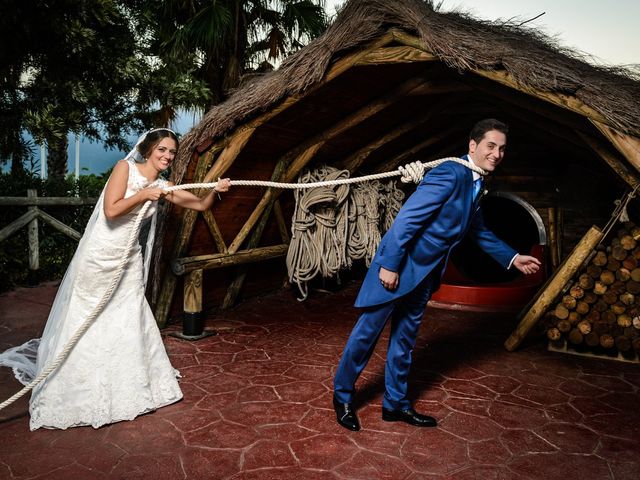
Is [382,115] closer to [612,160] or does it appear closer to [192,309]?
[612,160]

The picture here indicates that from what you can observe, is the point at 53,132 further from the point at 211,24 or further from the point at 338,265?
the point at 211,24

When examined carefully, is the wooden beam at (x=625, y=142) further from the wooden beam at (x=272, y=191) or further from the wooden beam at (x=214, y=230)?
the wooden beam at (x=214, y=230)

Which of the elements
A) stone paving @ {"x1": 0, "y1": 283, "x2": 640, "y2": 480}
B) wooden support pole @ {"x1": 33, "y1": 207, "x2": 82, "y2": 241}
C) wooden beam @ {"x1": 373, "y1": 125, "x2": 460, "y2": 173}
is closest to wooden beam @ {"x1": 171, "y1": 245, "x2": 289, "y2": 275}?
stone paving @ {"x1": 0, "y1": 283, "x2": 640, "y2": 480}

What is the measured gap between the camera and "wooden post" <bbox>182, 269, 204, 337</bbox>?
187 inches

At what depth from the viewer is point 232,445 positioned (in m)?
2.75

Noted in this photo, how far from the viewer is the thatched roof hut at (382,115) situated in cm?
356

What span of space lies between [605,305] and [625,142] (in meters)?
1.88

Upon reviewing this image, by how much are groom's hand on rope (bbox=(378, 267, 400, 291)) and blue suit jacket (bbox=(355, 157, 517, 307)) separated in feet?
0.10

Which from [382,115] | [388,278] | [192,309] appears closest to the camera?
[388,278]

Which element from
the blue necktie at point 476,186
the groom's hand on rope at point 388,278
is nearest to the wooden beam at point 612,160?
the blue necktie at point 476,186

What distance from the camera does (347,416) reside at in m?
2.98

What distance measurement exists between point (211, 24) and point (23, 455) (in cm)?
838

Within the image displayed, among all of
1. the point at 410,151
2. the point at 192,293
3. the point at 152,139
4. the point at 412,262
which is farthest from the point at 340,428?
the point at 410,151

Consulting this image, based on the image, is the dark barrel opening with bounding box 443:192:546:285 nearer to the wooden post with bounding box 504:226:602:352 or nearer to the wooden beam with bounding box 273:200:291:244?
the wooden beam with bounding box 273:200:291:244
